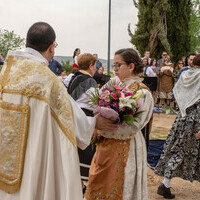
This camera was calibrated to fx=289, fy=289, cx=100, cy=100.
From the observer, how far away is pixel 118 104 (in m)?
2.65

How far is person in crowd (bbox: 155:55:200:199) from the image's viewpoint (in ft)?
14.5

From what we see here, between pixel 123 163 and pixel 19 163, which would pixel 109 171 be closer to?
pixel 123 163

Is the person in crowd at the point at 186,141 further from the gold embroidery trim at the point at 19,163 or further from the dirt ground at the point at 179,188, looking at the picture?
the gold embroidery trim at the point at 19,163

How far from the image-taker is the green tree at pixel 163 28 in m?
23.5

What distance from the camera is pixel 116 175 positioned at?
2887 mm

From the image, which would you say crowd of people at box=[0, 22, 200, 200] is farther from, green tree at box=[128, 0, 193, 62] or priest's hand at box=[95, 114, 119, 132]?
green tree at box=[128, 0, 193, 62]

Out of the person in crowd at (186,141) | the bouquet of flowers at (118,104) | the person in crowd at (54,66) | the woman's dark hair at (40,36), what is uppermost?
the woman's dark hair at (40,36)

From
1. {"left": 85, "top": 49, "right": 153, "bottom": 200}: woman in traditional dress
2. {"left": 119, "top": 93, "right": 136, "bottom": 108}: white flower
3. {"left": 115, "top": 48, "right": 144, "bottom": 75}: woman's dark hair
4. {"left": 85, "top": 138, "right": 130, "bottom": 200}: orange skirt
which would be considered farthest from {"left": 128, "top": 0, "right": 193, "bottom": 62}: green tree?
{"left": 119, "top": 93, "right": 136, "bottom": 108}: white flower

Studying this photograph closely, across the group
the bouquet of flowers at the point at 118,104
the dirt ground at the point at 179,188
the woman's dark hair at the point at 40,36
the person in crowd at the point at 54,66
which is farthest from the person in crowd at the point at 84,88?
the person in crowd at the point at 54,66

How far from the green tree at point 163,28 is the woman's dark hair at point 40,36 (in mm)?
22296

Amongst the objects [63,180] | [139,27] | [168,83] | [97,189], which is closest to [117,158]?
[97,189]

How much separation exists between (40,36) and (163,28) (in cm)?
2306

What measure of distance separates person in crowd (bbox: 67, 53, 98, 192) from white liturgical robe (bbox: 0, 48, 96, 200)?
239 centimetres

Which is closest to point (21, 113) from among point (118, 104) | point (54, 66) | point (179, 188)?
point (118, 104)
